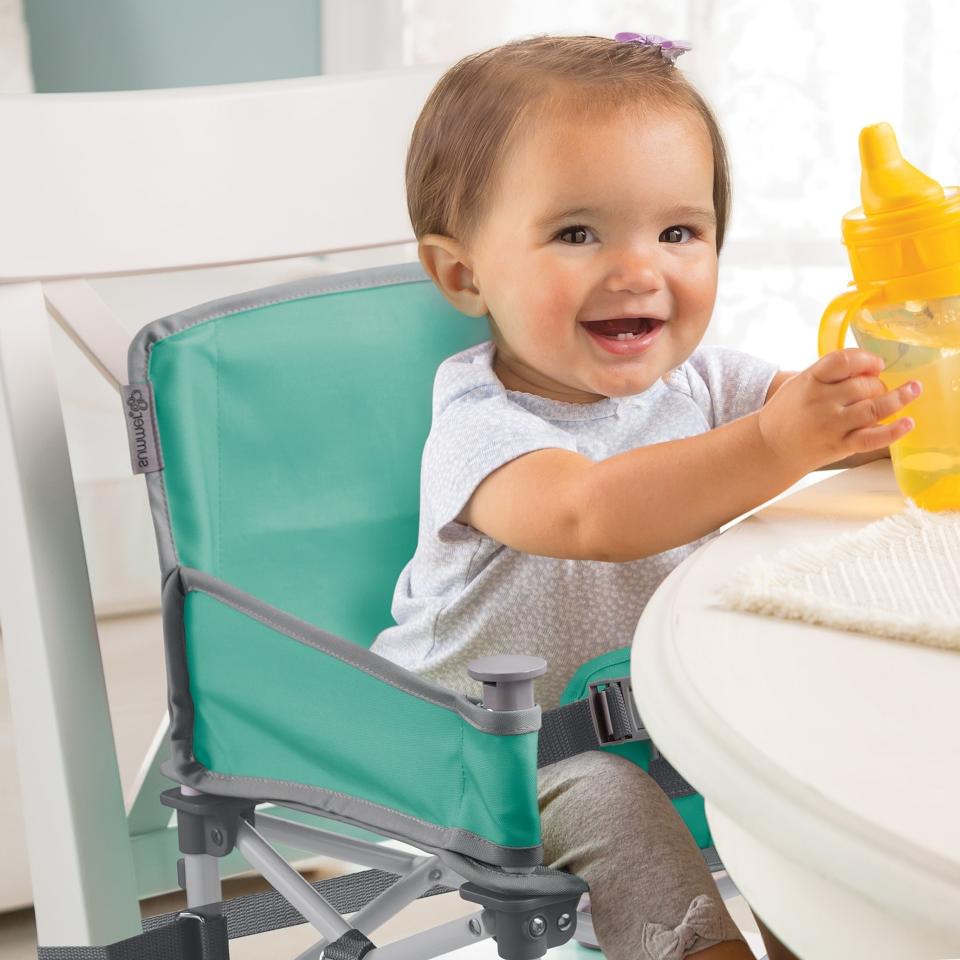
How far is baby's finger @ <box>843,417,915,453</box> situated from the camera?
59 centimetres

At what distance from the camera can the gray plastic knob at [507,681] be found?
683 millimetres

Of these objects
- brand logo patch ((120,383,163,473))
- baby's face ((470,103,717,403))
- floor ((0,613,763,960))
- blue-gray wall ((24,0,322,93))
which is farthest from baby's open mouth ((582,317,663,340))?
blue-gray wall ((24,0,322,93))

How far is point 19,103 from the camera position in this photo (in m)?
0.98

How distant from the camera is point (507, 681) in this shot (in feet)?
2.24

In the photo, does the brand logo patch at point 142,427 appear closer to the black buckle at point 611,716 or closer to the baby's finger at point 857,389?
the black buckle at point 611,716

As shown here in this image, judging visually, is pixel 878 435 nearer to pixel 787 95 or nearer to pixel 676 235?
pixel 676 235

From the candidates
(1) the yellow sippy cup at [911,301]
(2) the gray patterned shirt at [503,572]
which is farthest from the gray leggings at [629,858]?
(1) the yellow sippy cup at [911,301]

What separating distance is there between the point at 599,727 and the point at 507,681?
135mm

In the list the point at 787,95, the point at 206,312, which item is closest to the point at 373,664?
the point at 206,312

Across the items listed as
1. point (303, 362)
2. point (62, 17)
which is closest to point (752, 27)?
point (62, 17)

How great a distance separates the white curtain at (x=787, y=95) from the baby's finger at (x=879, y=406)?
73.0 inches

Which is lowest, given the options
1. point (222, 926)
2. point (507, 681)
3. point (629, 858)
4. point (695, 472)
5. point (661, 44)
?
point (222, 926)

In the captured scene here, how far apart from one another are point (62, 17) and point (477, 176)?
6.95 ft

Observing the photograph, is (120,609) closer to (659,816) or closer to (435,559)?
(435,559)
